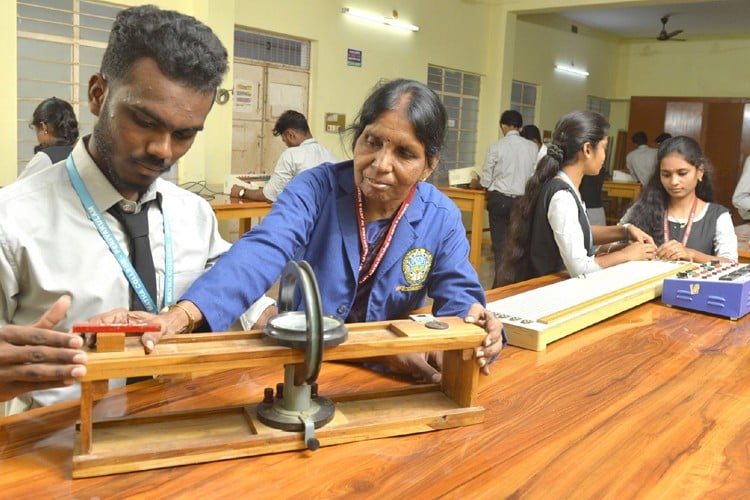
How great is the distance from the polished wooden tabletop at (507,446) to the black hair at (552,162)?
1.30 m

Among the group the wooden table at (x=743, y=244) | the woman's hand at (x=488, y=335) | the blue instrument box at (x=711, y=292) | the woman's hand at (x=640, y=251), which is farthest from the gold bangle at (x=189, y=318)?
the wooden table at (x=743, y=244)

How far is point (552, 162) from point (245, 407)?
2.01m

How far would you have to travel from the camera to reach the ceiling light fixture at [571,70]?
10719 mm

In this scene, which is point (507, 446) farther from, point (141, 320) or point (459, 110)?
point (459, 110)

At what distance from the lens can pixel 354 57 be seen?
7.27 m

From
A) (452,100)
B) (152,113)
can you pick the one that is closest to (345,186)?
(152,113)

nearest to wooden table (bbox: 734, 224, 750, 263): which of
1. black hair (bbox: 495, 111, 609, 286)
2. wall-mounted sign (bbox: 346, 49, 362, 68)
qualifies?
black hair (bbox: 495, 111, 609, 286)

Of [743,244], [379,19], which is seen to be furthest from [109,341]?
[379,19]

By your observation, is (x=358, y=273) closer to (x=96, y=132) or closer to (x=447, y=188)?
(x=96, y=132)

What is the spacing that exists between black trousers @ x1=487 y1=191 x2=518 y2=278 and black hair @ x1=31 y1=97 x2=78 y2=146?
3.89 m

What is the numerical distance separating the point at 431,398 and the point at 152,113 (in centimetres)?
68

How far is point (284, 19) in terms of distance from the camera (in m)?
6.53

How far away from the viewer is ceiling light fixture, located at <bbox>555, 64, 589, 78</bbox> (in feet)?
35.2

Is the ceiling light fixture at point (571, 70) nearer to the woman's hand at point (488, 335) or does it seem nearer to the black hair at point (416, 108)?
the black hair at point (416, 108)
